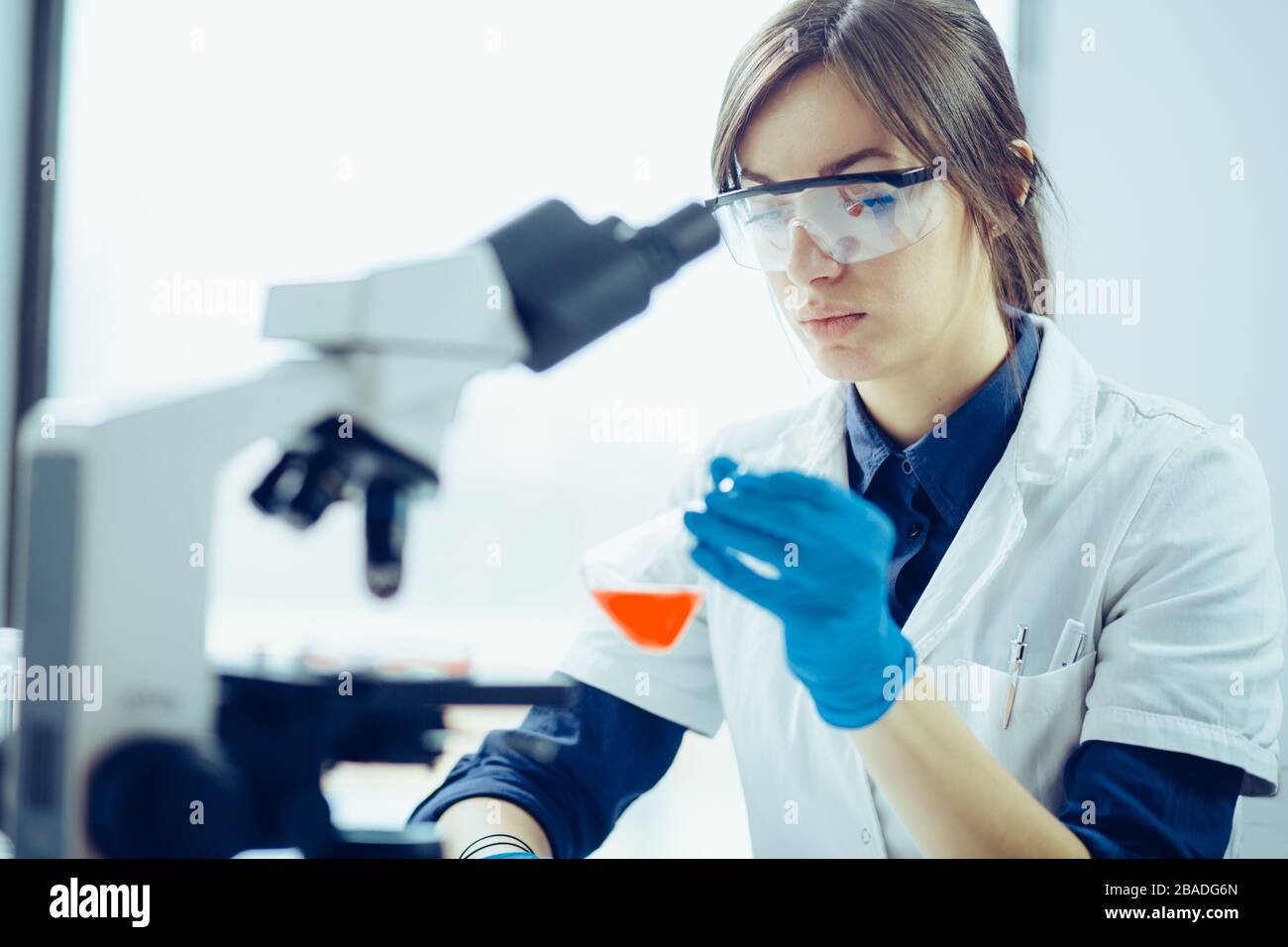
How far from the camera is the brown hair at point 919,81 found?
3.39 feet

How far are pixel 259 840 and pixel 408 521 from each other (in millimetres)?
216

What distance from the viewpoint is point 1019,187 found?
116cm

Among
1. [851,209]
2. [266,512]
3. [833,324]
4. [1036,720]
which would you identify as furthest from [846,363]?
[266,512]

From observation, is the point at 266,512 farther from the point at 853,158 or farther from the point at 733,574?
the point at 853,158

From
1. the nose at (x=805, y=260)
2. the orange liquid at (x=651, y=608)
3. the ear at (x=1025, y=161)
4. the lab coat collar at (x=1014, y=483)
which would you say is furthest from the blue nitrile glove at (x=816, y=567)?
the ear at (x=1025, y=161)

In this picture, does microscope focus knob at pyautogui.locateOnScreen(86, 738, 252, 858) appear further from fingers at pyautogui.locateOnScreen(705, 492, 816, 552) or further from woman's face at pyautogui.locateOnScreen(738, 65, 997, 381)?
woman's face at pyautogui.locateOnScreen(738, 65, 997, 381)

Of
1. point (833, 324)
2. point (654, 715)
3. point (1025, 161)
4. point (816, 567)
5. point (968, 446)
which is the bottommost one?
point (654, 715)

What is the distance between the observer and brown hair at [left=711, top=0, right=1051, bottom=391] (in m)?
1.03

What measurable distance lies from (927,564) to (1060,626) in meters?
0.17

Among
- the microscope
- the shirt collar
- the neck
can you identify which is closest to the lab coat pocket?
the shirt collar

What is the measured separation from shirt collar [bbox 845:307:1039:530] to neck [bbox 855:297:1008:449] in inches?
0.7
